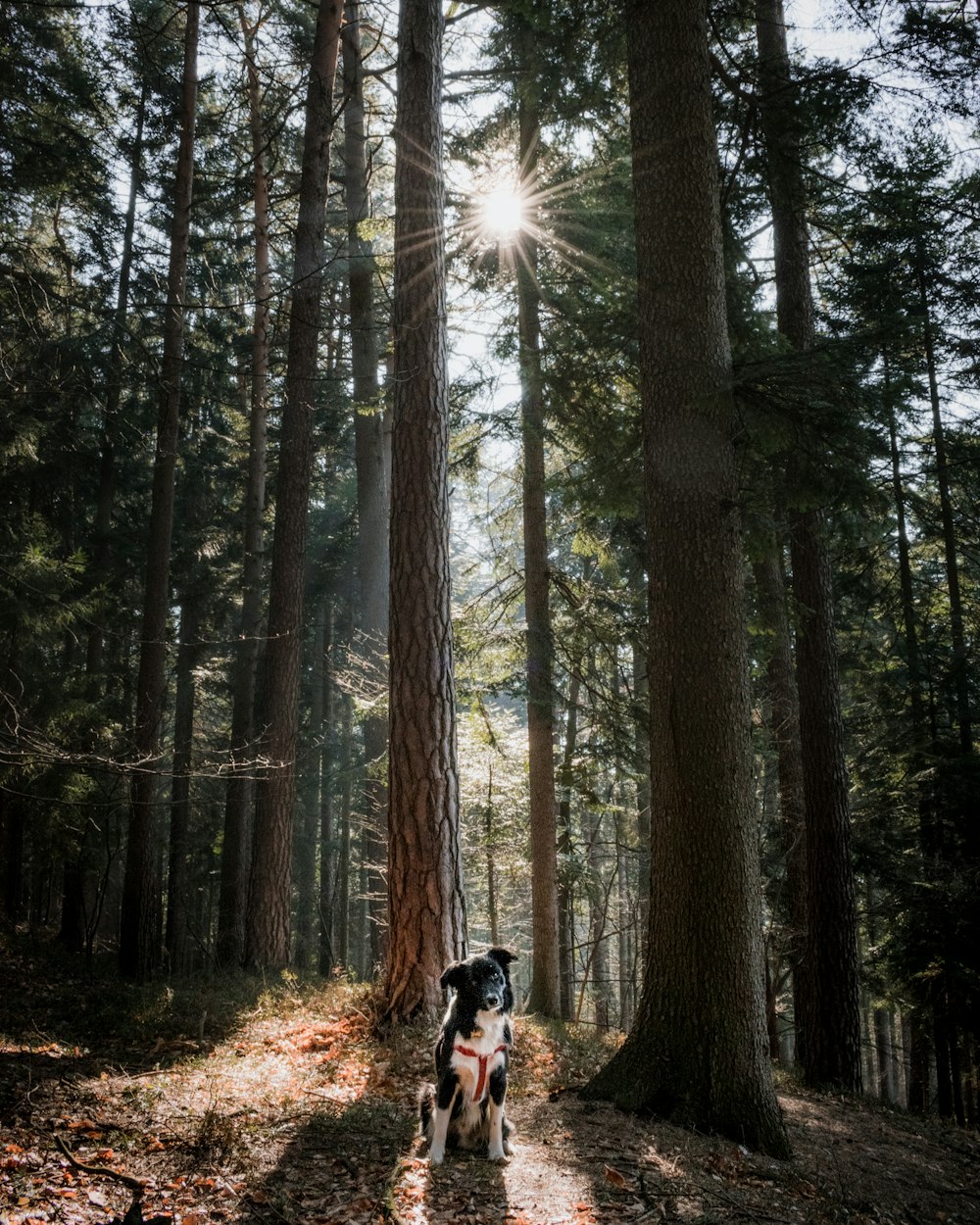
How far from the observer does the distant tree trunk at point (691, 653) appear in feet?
17.0

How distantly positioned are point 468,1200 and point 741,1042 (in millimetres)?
2217

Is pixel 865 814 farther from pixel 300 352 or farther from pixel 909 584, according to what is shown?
pixel 300 352

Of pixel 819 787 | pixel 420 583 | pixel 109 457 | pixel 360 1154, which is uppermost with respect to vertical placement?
pixel 109 457

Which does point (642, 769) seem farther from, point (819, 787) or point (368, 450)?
point (368, 450)

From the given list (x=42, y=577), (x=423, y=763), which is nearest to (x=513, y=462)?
(x=423, y=763)

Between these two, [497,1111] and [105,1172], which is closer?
[105,1172]

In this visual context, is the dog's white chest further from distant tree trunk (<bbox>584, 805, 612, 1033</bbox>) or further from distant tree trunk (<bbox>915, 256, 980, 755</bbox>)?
distant tree trunk (<bbox>915, 256, 980, 755</bbox>)

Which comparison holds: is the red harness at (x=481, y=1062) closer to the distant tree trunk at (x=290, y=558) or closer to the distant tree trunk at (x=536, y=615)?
the distant tree trunk at (x=536, y=615)

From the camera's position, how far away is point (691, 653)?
565cm

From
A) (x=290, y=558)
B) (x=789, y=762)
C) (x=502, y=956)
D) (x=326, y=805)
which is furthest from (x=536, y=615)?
(x=326, y=805)

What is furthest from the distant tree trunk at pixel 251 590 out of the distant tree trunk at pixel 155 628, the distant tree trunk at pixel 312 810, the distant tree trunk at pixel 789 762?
the distant tree trunk at pixel 789 762

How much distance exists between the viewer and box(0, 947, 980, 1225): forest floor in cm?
360

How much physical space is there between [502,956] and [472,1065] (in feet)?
1.93

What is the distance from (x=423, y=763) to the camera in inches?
281
